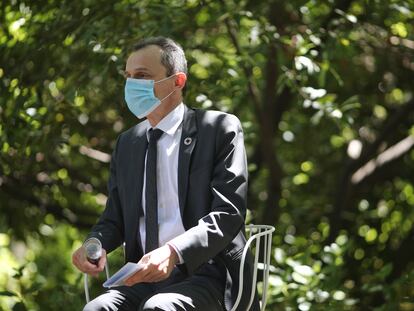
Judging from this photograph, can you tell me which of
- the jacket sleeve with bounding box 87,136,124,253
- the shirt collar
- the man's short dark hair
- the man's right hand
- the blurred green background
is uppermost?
the man's short dark hair

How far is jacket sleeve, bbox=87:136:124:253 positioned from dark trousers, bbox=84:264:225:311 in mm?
221

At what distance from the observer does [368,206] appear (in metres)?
7.36

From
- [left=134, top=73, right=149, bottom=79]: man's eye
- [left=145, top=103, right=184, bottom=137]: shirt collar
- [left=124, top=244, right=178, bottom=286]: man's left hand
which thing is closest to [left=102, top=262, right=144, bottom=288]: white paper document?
[left=124, top=244, right=178, bottom=286]: man's left hand

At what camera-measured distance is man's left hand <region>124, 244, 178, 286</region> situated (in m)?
3.15

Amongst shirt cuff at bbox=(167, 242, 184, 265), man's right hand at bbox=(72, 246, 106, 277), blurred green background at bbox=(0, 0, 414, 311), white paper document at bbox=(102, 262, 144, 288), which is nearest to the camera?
white paper document at bbox=(102, 262, 144, 288)

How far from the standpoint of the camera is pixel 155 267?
3.16 m

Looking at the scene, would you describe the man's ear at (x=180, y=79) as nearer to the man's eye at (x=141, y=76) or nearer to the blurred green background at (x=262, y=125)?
the man's eye at (x=141, y=76)

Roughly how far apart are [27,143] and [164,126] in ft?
5.40

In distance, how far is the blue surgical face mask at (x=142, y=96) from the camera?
12.0 feet

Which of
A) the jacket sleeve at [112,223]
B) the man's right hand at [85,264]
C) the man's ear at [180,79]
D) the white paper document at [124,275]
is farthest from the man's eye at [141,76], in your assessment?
the white paper document at [124,275]

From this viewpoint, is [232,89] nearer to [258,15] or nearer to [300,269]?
[258,15]

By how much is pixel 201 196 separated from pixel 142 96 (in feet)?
1.45

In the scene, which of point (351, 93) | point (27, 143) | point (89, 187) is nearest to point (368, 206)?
point (351, 93)

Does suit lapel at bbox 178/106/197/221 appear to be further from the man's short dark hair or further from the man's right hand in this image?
the man's right hand
